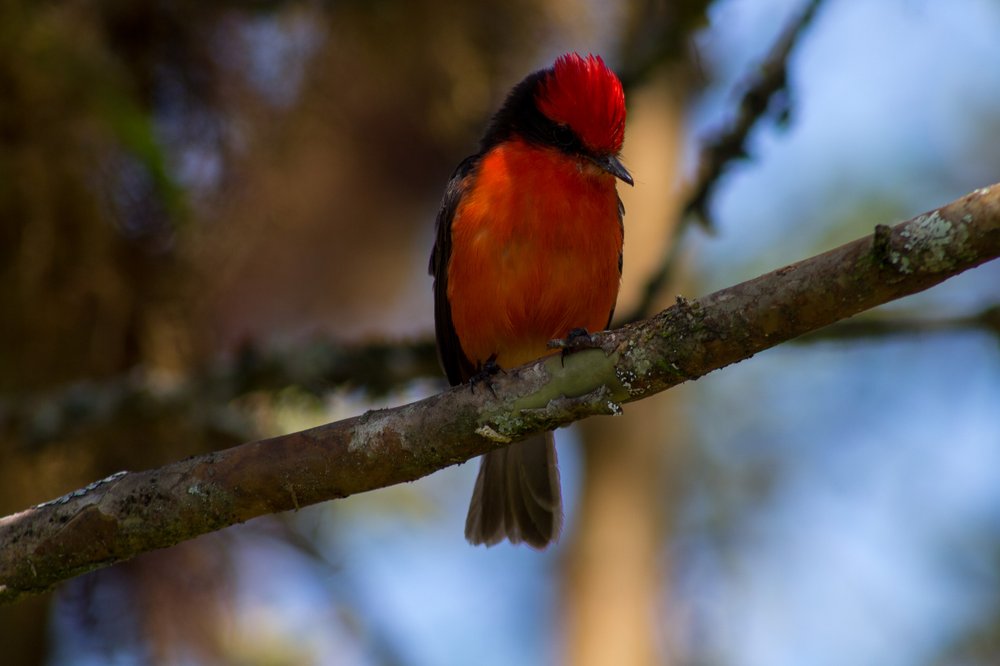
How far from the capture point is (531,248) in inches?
160

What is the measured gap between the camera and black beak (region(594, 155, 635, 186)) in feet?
13.8

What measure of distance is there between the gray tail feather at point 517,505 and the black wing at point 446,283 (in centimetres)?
41

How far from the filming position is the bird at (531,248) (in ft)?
13.4

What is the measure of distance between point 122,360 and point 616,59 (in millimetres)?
2961

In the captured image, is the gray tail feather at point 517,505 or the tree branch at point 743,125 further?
the gray tail feather at point 517,505

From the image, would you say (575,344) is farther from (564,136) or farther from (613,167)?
(564,136)

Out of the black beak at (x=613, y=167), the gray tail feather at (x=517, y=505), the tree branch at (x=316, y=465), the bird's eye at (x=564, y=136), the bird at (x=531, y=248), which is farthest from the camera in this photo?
the gray tail feather at (x=517, y=505)

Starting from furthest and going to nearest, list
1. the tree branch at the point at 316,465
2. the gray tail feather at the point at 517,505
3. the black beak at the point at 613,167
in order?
1. the gray tail feather at the point at 517,505
2. the black beak at the point at 613,167
3. the tree branch at the point at 316,465

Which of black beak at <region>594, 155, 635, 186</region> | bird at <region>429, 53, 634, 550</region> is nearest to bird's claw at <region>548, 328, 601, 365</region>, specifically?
bird at <region>429, 53, 634, 550</region>

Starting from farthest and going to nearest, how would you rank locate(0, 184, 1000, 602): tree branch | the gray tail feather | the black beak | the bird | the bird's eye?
the gray tail feather
the bird's eye
the black beak
the bird
locate(0, 184, 1000, 602): tree branch

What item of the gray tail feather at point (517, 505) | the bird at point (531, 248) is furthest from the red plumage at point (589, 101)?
the gray tail feather at point (517, 505)

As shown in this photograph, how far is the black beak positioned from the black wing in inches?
19.3

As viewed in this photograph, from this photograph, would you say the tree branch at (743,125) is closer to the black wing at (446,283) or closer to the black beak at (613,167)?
the black beak at (613,167)

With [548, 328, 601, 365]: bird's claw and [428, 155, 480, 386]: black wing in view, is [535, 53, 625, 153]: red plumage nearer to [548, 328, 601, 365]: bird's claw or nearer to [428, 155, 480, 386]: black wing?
[428, 155, 480, 386]: black wing
